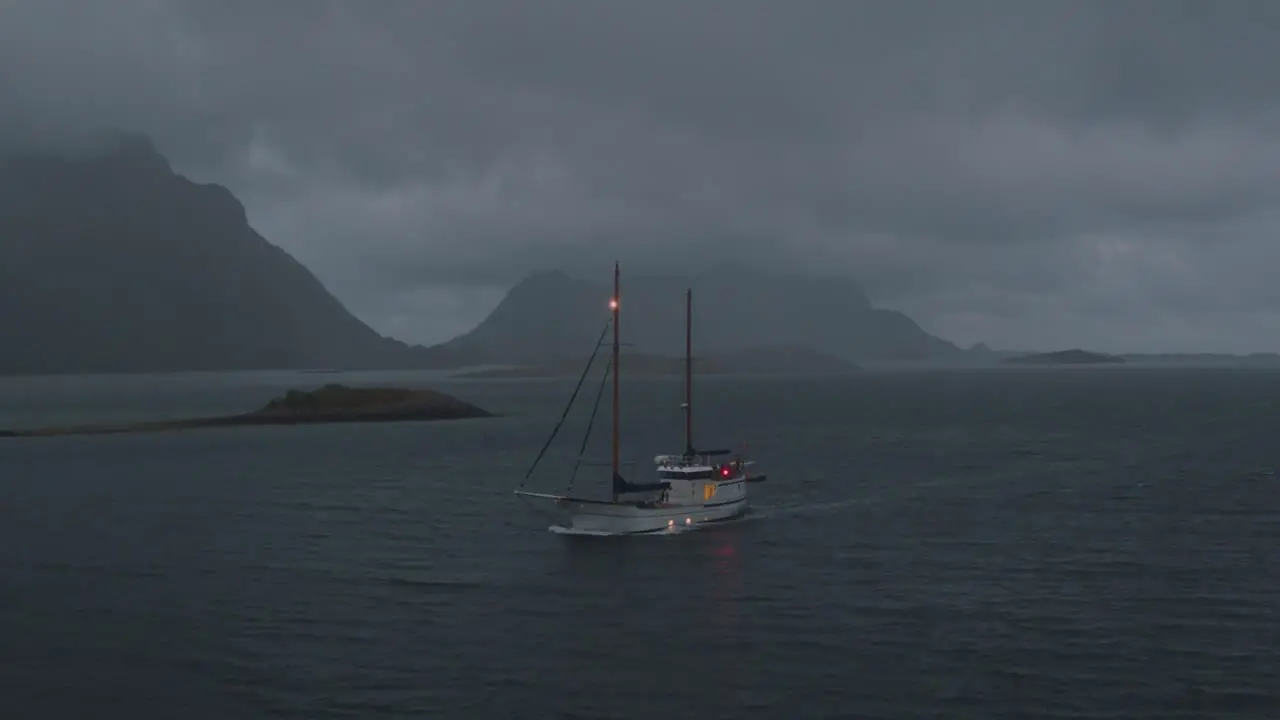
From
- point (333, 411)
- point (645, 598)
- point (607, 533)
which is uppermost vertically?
point (333, 411)

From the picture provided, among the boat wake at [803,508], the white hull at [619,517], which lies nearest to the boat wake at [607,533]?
the white hull at [619,517]

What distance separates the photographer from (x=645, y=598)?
1572 inches

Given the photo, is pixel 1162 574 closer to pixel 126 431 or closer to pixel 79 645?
pixel 79 645

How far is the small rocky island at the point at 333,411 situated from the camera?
12631 cm

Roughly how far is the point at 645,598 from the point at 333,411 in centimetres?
11186

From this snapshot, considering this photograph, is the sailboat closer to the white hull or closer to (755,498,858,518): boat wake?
the white hull

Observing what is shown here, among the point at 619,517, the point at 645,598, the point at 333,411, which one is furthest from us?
the point at 333,411

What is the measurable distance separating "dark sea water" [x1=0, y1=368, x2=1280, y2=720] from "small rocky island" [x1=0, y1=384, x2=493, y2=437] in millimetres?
47082

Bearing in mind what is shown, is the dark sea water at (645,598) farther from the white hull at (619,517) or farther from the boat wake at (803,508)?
the white hull at (619,517)

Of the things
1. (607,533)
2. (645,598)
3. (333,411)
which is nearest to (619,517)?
(607,533)

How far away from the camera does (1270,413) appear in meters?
148

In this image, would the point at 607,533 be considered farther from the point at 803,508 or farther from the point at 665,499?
the point at 803,508

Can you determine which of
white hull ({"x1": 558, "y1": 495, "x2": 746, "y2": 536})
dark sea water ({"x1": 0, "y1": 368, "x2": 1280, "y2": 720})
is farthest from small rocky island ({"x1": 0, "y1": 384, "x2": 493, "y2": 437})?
white hull ({"x1": 558, "y1": 495, "x2": 746, "y2": 536})

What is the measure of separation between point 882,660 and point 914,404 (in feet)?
541
